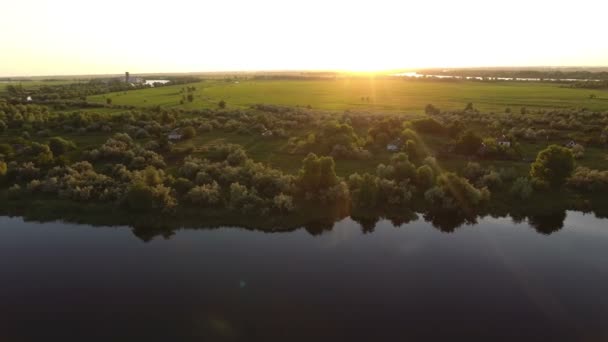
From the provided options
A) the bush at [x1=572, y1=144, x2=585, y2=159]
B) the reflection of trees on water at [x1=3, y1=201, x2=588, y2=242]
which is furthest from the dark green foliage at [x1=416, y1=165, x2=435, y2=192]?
the bush at [x1=572, y1=144, x2=585, y2=159]

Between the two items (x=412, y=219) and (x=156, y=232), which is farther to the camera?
(x=412, y=219)

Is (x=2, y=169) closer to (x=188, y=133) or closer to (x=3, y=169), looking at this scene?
(x=3, y=169)

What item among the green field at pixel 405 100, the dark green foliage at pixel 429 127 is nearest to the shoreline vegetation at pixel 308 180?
the dark green foliage at pixel 429 127

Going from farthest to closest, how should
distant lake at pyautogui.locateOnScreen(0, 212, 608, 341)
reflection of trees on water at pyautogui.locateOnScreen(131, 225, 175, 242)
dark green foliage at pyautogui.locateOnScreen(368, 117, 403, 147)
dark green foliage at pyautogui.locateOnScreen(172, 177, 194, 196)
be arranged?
dark green foliage at pyautogui.locateOnScreen(368, 117, 403, 147), dark green foliage at pyautogui.locateOnScreen(172, 177, 194, 196), reflection of trees on water at pyautogui.locateOnScreen(131, 225, 175, 242), distant lake at pyautogui.locateOnScreen(0, 212, 608, 341)

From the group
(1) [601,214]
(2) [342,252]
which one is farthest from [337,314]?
(1) [601,214]

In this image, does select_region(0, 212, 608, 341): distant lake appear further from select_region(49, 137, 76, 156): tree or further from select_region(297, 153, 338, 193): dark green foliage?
select_region(49, 137, 76, 156): tree

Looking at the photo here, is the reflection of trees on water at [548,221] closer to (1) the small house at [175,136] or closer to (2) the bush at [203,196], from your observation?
(2) the bush at [203,196]

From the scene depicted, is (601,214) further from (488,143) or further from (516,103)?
(516,103)
